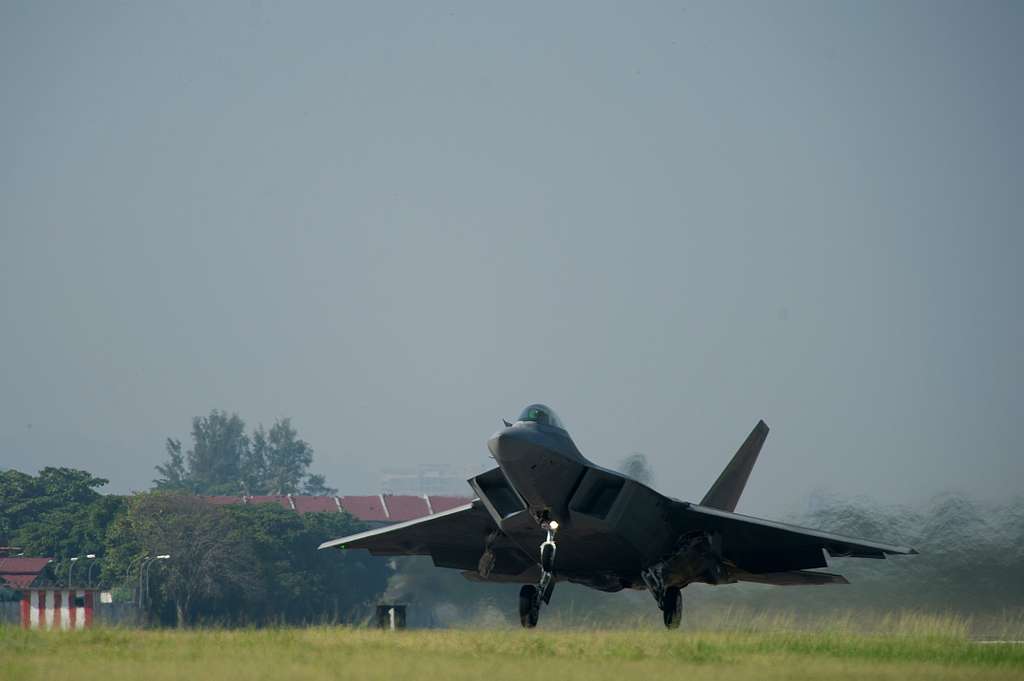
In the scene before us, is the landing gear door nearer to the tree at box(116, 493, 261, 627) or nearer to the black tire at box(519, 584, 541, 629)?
the black tire at box(519, 584, 541, 629)

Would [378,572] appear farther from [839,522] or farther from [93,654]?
[93,654]

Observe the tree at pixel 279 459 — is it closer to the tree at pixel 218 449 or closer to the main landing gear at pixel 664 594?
the tree at pixel 218 449

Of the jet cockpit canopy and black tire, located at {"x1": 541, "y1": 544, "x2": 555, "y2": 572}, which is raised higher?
the jet cockpit canopy

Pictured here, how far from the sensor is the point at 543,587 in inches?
879

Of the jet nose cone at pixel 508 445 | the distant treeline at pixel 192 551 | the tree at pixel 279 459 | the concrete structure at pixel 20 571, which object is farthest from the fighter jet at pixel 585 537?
the tree at pixel 279 459

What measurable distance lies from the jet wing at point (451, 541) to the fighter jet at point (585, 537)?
0.08 ft

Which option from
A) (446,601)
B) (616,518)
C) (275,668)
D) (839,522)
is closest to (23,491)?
(446,601)

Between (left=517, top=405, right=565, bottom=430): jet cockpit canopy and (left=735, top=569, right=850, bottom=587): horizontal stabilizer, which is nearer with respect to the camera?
(left=517, top=405, right=565, bottom=430): jet cockpit canopy

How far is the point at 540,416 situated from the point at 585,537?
6.85ft

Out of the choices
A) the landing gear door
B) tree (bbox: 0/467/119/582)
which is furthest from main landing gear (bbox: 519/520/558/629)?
tree (bbox: 0/467/119/582)

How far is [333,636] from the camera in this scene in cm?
2019

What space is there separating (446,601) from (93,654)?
65.3ft

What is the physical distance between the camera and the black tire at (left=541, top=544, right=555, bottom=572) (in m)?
21.8

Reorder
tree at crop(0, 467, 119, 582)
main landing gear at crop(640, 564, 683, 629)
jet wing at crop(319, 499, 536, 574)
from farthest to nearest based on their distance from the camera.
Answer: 1. tree at crop(0, 467, 119, 582)
2. jet wing at crop(319, 499, 536, 574)
3. main landing gear at crop(640, 564, 683, 629)
